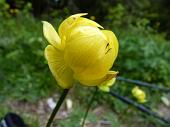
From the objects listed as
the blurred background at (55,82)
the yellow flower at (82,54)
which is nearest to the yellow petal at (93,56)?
the yellow flower at (82,54)

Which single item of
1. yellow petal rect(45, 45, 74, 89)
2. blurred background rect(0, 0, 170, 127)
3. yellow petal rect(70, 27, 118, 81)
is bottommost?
blurred background rect(0, 0, 170, 127)

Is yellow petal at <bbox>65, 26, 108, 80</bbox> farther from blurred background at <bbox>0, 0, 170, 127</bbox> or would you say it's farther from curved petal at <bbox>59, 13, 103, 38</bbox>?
blurred background at <bbox>0, 0, 170, 127</bbox>

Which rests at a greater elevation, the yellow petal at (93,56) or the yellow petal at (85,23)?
the yellow petal at (85,23)

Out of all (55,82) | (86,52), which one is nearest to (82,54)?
(86,52)

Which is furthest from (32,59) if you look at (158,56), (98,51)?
(98,51)

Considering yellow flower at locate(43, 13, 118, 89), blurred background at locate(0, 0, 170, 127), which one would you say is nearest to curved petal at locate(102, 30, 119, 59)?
yellow flower at locate(43, 13, 118, 89)

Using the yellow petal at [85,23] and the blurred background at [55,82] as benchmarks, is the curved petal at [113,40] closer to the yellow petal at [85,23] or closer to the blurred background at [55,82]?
the yellow petal at [85,23]

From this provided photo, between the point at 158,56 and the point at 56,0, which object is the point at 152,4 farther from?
the point at 158,56

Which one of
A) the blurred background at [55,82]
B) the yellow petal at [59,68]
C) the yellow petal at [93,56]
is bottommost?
the blurred background at [55,82]
